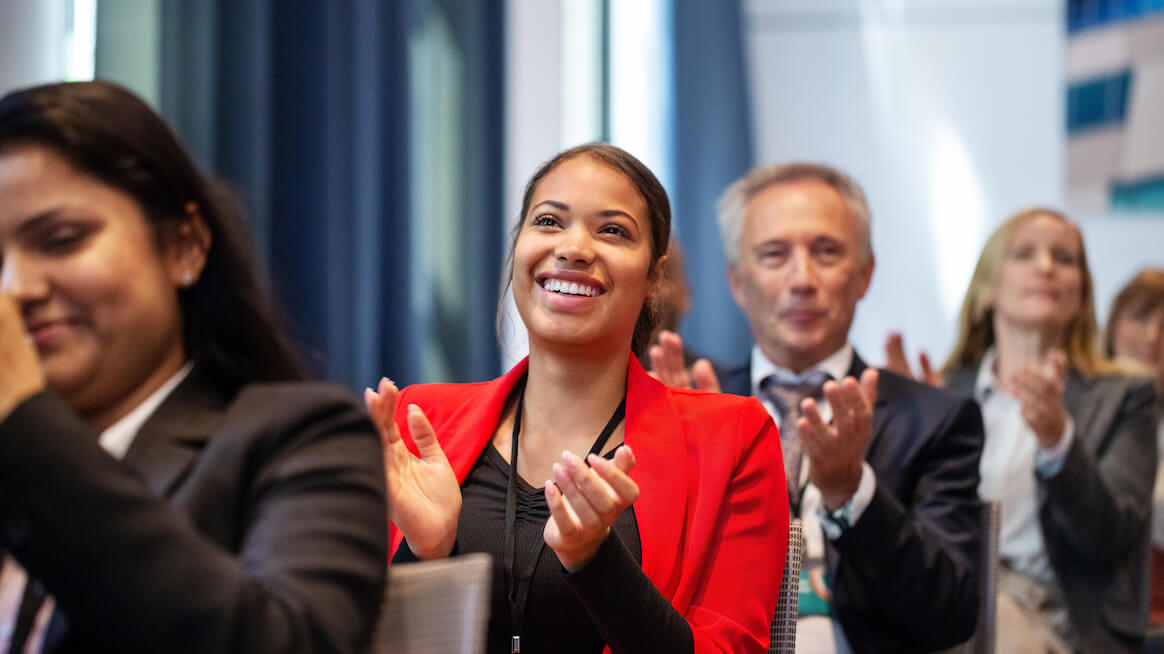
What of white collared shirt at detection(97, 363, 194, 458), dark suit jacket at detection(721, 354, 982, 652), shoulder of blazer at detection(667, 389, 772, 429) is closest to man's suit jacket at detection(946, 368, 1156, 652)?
dark suit jacket at detection(721, 354, 982, 652)

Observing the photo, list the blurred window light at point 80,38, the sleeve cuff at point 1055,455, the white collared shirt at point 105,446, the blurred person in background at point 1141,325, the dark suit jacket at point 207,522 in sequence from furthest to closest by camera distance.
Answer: the blurred person in background at point 1141,325, the sleeve cuff at point 1055,455, the blurred window light at point 80,38, the white collared shirt at point 105,446, the dark suit jacket at point 207,522

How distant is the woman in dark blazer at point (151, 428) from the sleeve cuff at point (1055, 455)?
2113 mm

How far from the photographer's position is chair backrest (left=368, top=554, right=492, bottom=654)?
1100mm

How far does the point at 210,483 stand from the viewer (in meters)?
1.05

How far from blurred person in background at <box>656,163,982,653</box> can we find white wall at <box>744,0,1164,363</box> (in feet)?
9.14

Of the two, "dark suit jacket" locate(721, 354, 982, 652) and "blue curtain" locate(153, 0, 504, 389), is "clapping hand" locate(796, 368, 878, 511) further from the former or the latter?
"blue curtain" locate(153, 0, 504, 389)

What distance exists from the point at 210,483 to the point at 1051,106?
5.08 meters

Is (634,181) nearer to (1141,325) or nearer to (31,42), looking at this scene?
(31,42)

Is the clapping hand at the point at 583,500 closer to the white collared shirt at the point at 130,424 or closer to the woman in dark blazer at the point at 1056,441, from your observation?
the white collared shirt at the point at 130,424

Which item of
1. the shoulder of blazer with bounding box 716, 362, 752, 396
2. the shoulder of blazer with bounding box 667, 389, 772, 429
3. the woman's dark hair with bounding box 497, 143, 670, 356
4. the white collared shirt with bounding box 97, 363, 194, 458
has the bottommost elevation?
the shoulder of blazer with bounding box 716, 362, 752, 396

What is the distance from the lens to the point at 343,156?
3.28 meters

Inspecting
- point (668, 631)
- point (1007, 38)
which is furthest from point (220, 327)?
point (1007, 38)

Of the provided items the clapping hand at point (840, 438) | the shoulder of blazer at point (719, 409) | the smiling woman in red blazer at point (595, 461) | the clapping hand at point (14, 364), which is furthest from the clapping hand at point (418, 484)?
the clapping hand at point (840, 438)

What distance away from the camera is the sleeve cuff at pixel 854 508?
6.86 feet
